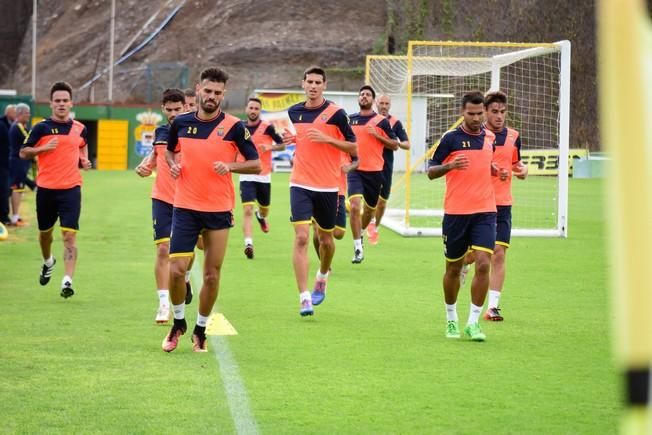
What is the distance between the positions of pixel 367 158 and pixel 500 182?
6.11 m

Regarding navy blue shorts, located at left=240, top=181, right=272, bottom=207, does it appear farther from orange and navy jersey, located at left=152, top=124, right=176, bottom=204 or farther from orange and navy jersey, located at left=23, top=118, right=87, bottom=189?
orange and navy jersey, located at left=152, top=124, right=176, bottom=204

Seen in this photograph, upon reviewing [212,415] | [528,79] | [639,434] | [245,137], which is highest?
[528,79]

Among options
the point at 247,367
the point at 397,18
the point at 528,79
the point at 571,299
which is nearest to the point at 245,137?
the point at 247,367

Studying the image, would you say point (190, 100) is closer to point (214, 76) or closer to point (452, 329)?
point (214, 76)

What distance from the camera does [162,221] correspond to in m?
10.3

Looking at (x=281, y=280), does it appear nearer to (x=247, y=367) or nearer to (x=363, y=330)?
(x=363, y=330)

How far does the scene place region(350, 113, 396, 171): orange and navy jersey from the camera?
1694 centimetres

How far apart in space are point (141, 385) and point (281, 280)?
7076mm

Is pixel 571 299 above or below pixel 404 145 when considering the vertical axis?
below

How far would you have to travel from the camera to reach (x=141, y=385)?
7.17 m

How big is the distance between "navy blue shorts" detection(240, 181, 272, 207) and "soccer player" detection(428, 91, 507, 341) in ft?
27.7

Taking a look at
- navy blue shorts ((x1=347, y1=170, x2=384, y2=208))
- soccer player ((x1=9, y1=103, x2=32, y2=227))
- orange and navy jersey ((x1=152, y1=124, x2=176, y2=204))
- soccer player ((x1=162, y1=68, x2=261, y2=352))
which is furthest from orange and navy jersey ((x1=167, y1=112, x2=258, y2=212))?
soccer player ((x1=9, y1=103, x2=32, y2=227))

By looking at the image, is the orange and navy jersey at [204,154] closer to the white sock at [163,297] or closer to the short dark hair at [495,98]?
the white sock at [163,297]

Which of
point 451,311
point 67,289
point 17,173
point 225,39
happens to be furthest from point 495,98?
point 225,39
